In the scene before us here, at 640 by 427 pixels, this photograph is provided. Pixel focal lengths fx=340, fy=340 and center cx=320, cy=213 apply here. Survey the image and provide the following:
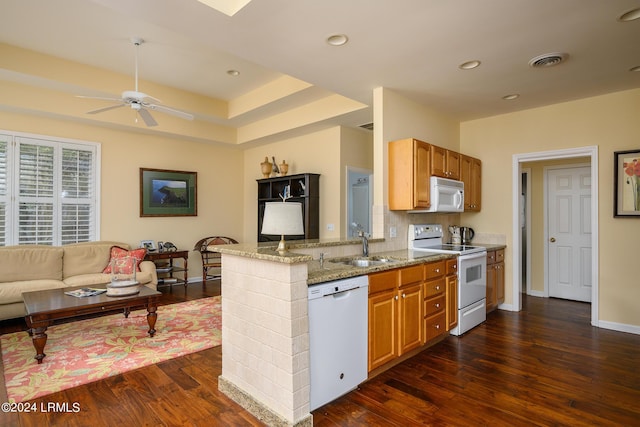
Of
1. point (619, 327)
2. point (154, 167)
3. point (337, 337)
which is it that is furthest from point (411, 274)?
point (154, 167)

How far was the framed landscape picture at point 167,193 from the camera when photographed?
19.4 feet

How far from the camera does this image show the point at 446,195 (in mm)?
4078

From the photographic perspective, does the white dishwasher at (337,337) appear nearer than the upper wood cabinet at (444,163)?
Yes

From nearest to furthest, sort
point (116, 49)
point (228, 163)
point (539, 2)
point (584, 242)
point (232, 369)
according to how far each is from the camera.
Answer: point (539, 2) < point (232, 369) < point (116, 49) < point (584, 242) < point (228, 163)

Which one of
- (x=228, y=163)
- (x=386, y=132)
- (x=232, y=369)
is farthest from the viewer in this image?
(x=228, y=163)

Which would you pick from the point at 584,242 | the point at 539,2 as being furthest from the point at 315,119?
the point at 584,242

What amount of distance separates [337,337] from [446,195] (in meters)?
2.51

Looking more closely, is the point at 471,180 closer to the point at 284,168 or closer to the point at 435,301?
the point at 435,301

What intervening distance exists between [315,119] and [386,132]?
1715mm

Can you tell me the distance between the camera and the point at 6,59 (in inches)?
152

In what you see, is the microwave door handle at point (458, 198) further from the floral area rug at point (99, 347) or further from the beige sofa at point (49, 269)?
the beige sofa at point (49, 269)

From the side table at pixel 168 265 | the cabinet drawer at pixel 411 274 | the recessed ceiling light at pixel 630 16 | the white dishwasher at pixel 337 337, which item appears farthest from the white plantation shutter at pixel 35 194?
the recessed ceiling light at pixel 630 16

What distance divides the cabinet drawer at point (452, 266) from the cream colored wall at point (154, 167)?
4801 mm

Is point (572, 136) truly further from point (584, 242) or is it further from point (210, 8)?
point (210, 8)
